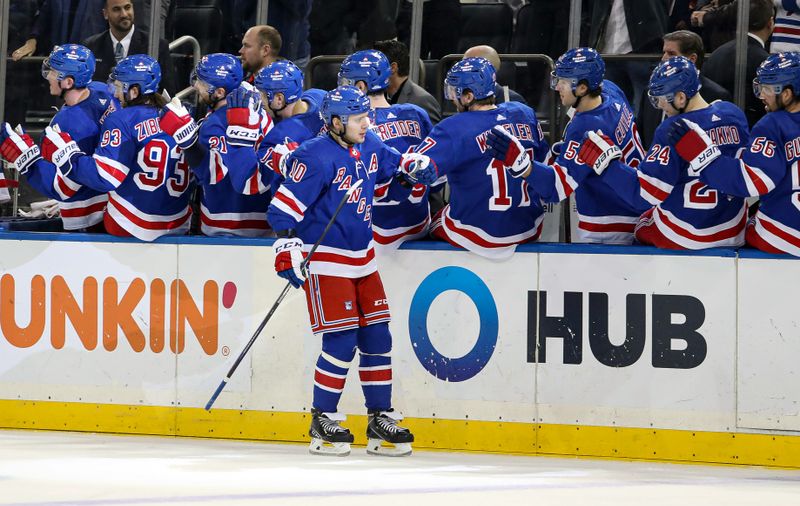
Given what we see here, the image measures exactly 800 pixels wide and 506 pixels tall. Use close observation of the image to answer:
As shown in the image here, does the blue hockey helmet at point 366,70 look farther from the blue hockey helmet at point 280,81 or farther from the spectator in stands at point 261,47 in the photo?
the spectator in stands at point 261,47

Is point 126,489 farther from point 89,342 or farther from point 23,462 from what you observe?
point 89,342

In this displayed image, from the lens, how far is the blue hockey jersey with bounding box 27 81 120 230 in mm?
6984

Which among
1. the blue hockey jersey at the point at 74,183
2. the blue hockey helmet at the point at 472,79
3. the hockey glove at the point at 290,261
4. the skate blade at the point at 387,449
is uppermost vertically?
the blue hockey helmet at the point at 472,79

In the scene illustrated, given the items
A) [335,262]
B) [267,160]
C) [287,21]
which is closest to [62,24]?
[287,21]

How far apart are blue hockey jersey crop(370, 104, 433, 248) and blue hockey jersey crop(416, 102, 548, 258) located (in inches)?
7.0

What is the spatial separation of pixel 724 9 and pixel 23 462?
170 inches

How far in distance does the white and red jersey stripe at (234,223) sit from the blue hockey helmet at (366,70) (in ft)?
2.65

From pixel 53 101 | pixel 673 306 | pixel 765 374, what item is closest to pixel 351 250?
pixel 673 306

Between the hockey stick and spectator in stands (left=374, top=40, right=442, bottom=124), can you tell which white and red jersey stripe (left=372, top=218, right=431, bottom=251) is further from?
spectator in stands (left=374, top=40, right=442, bottom=124)

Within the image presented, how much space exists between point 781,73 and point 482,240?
1.49 m

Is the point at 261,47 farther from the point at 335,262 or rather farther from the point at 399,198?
the point at 335,262

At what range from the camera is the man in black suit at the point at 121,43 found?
8766 mm

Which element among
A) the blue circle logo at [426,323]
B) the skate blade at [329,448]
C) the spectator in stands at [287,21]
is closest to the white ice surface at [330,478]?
the skate blade at [329,448]

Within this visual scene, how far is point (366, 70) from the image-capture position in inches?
263
